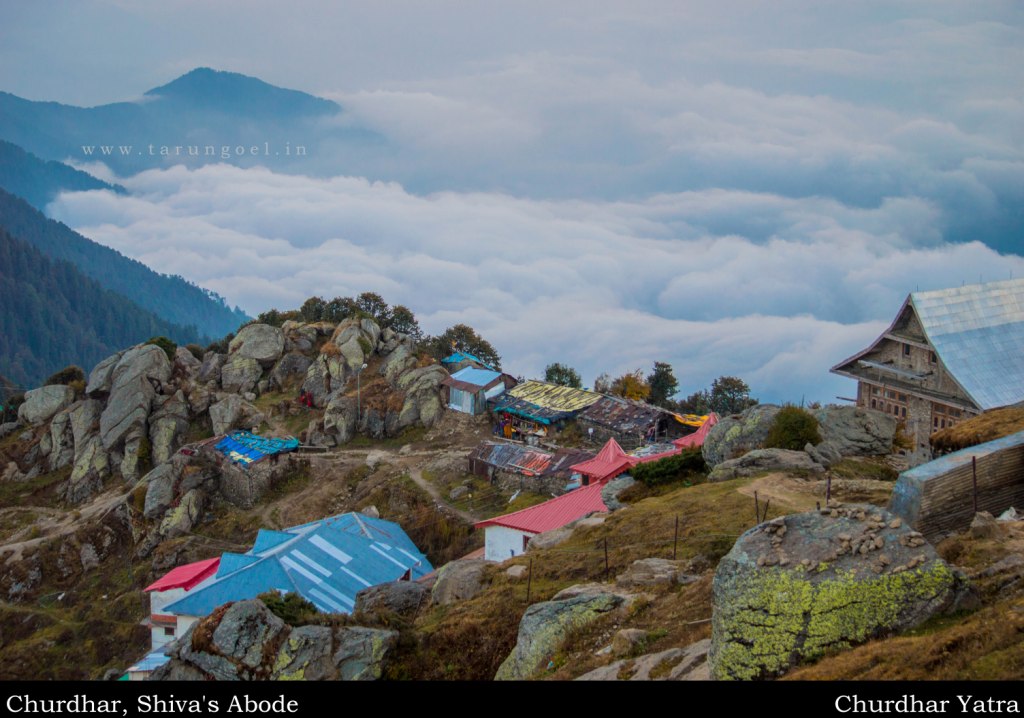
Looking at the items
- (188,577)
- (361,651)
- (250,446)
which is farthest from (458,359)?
(361,651)

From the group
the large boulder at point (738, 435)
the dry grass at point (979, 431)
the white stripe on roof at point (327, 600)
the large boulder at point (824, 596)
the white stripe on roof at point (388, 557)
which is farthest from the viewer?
the white stripe on roof at point (388, 557)

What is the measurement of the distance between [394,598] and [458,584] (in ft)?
6.82

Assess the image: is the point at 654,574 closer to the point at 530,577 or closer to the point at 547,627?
the point at 547,627

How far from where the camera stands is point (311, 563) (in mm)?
42594

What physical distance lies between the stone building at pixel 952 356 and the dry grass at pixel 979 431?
11121 mm

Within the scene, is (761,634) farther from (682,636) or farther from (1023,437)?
(1023,437)

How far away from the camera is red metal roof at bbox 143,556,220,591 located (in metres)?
45.8

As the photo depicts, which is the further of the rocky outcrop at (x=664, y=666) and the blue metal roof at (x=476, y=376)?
the blue metal roof at (x=476, y=376)

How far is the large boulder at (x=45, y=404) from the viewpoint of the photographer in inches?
3349

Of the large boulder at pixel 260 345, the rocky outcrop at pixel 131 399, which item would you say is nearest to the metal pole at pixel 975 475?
the rocky outcrop at pixel 131 399

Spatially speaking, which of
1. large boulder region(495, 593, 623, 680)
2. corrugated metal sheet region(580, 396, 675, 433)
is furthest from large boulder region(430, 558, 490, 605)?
corrugated metal sheet region(580, 396, 675, 433)

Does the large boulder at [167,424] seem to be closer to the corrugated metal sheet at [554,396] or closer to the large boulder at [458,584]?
the corrugated metal sheet at [554,396]
